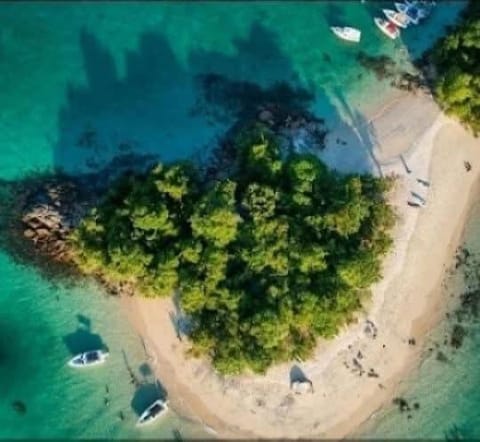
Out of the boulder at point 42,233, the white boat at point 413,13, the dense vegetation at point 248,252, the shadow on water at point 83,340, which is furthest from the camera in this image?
the white boat at point 413,13

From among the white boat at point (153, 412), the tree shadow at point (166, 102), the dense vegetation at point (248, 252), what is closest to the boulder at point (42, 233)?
the dense vegetation at point (248, 252)

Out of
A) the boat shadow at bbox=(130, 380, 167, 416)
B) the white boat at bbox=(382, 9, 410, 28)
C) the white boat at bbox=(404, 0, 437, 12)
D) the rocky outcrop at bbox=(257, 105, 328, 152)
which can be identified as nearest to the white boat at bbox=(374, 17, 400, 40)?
the white boat at bbox=(382, 9, 410, 28)

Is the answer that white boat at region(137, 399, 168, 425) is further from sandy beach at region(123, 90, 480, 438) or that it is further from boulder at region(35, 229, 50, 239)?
boulder at region(35, 229, 50, 239)

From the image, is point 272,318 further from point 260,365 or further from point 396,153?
point 396,153

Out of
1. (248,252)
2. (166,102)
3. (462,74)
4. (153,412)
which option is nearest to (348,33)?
(462,74)

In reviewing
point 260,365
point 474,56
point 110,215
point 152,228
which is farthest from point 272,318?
point 474,56

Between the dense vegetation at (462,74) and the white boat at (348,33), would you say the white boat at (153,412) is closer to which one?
the dense vegetation at (462,74)
